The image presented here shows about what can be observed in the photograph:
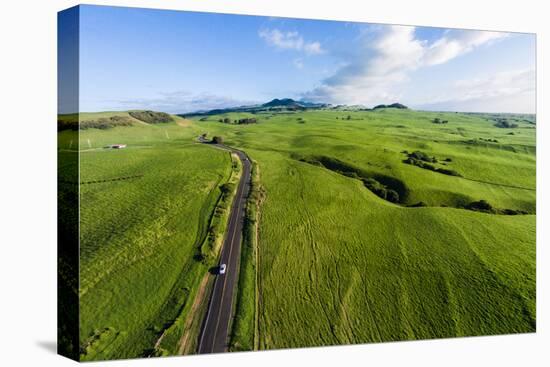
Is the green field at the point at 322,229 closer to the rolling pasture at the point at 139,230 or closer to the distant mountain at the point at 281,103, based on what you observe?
the rolling pasture at the point at 139,230

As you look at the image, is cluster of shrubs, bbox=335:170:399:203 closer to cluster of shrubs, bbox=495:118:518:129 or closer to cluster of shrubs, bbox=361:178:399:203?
cluster of shrubs, bbox=361:178:399:203

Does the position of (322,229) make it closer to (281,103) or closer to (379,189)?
(379,189)

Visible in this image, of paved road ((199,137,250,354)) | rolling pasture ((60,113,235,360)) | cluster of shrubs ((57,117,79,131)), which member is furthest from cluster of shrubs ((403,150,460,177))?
cluster of shrubs ((57,117,79,131))

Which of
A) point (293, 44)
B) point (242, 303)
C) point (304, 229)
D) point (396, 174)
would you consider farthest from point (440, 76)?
point (242, 303)

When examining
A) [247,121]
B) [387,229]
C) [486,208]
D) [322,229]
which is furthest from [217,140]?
[486,208]

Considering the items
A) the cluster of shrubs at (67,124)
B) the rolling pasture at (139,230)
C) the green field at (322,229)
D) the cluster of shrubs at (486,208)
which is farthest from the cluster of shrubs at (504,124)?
the cluster of shrubs at (67,124)
